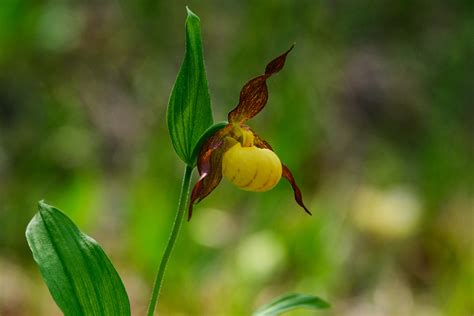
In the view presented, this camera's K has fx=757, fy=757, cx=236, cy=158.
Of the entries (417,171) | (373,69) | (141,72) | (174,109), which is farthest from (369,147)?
(174,109)

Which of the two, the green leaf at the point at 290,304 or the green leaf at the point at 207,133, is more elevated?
the green leaf at the point at 207,133

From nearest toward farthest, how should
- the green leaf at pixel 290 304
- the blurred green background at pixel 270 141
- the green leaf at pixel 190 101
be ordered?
1. the green leaf at pixel 190 101
2. the green leaf at pixel 290 304
3. the blurred green background at pixel 270 141

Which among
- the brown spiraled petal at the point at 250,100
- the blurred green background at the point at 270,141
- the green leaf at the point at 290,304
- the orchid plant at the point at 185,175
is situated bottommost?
the green leaf at the point at 290,304

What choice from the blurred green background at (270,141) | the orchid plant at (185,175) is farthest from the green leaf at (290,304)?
the blurred green background at (270,141)

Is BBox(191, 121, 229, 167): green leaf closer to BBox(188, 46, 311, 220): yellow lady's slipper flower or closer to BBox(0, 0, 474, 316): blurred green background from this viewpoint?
BBox(188, 46, 311, 220): yellow lady's slipper flower

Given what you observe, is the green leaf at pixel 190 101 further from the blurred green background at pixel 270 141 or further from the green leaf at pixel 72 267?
the blurred green background at pixel 270 141

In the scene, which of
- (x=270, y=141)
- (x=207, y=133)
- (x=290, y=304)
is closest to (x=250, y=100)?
(x=207, y=133)

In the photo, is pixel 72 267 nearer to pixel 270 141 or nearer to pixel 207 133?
pixel 207 133

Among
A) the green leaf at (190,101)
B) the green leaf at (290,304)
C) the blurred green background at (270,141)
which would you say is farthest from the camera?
the blurred green background at (270,141)

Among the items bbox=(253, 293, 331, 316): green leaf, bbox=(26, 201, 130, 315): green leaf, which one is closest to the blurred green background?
bbox=(253, 293, 331, 316): green leaf

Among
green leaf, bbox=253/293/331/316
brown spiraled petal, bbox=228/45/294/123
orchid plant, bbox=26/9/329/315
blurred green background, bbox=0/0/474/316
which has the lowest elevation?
green leaf, bbox=253/293/331/316
